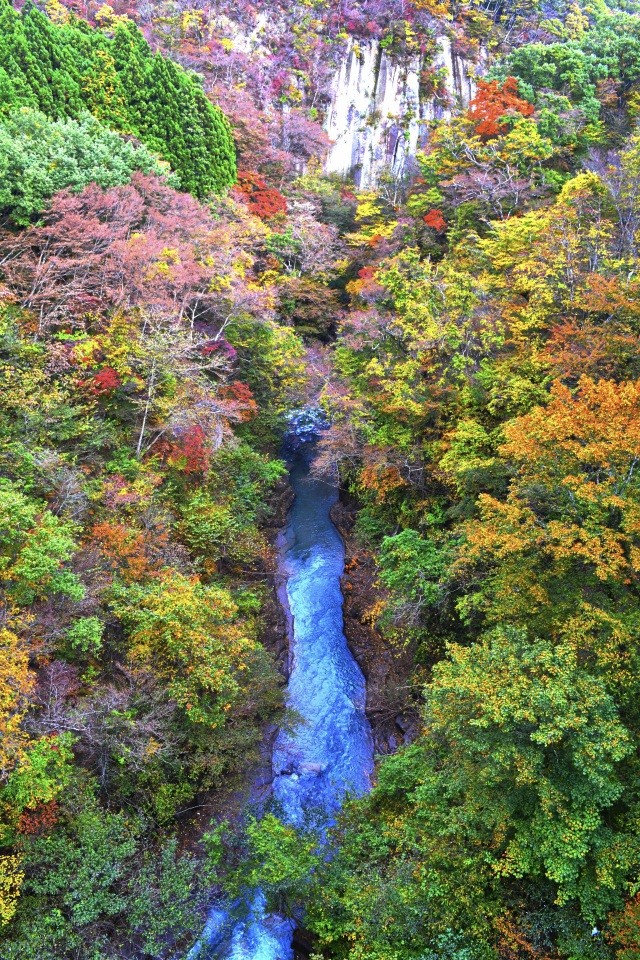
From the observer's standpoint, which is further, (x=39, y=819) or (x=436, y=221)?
(x=436, y=221)

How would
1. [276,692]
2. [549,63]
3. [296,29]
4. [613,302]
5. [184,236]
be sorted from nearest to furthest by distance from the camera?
[613,302] → [276,692] → [184,236] → [549,63] → [296,29]

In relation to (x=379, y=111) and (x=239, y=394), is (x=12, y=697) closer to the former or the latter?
(x=239, y=394)

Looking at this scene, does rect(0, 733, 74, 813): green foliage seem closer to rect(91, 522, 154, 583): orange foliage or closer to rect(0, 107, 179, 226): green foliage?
rect(91, 522, 154, 583): orange foliage

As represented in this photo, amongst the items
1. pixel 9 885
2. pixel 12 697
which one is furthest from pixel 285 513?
pixel 9 885

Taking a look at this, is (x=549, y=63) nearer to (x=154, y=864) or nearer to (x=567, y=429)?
→ (x=567, y=429)

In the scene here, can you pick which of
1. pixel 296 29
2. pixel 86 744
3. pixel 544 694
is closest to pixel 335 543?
pixel 86 744

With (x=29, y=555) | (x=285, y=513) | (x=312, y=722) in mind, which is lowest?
(x=312, y=722)

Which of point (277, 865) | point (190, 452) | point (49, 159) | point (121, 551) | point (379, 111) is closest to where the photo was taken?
point (277, 865)
